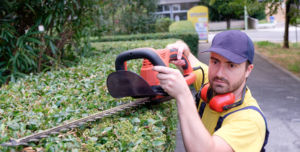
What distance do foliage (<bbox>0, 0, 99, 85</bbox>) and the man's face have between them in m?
3.56

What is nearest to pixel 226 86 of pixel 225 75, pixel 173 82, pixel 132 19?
pixel 225 75

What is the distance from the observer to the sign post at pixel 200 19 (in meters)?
18.8

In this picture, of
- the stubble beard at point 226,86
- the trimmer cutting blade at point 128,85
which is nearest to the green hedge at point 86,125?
the trimmer cutting blade at point 128,85

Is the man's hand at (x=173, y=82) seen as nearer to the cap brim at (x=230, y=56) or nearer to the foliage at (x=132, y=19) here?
the cap brim at (x=230, y=56)

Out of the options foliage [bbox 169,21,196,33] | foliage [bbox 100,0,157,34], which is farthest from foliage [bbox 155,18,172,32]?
foliage [bbox 169,21,196,33]

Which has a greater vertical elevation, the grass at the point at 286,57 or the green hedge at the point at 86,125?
the green hedge at the point at 86,125

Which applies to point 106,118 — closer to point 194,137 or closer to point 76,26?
point 194,137

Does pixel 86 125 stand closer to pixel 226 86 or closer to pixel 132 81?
pixel 132 81

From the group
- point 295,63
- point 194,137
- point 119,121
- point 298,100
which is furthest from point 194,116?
point 295,63

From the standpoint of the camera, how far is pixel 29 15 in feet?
16.8

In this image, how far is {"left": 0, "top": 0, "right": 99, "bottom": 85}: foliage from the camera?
15.0ft

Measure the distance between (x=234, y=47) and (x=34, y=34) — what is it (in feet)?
13.9

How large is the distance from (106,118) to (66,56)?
4.41 meters

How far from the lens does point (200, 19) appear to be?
742 inches
